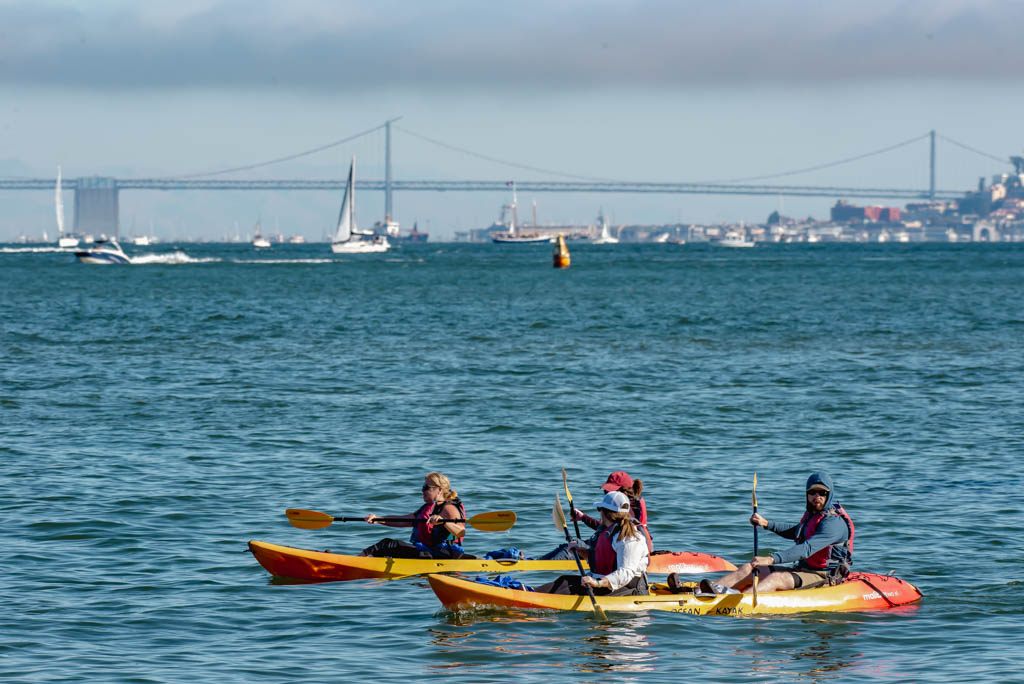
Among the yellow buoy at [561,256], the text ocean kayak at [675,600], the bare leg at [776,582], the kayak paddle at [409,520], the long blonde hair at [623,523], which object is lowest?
the text ocean kayak at [675,600]

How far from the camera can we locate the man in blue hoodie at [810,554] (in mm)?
15859

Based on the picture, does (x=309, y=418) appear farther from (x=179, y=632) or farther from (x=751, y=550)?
(x=179, y=632)

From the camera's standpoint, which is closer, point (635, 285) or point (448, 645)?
point (448, 645)

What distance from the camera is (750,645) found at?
14891 millimetres

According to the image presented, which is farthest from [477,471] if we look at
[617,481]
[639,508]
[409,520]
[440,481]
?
[617,481]

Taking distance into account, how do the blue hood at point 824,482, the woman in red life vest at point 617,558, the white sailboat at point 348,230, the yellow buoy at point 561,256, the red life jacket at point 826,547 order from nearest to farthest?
the woman in red life vest at point 617,558 < the blue hood at point 824,482 < the red life jacket at point 826,547 < the yellow buoy at point 561,256 < the white sailboat at point 348,230

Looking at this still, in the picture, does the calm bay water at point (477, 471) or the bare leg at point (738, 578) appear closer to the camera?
the calm bay water at point (477, 471)

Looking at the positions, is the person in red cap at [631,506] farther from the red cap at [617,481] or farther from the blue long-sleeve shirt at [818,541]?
the blue long-sleeve shirt at [818,541]

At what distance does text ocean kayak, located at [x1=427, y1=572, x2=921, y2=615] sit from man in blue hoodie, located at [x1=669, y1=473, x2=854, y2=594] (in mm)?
152

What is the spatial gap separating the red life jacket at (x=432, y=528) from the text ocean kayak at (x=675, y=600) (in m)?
1.85

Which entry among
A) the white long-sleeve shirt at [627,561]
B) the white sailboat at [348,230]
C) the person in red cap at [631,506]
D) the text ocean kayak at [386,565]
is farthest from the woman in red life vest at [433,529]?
the white sailboat at [348,230]

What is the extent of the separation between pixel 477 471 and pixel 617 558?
31.0 ft

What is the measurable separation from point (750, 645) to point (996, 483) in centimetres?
1003

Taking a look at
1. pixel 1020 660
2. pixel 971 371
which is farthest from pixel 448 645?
pixel 971 371
